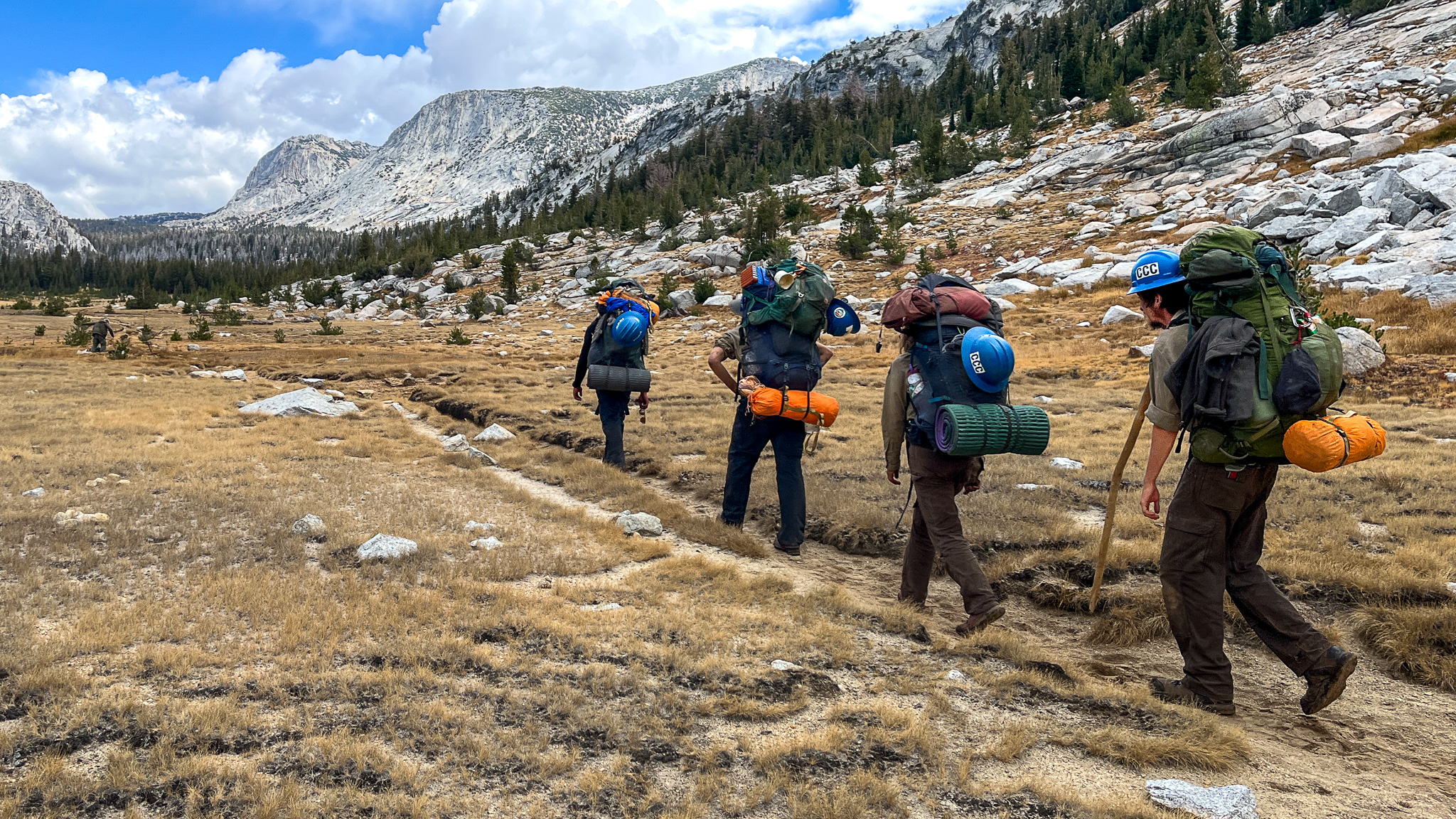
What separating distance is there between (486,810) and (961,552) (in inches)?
142

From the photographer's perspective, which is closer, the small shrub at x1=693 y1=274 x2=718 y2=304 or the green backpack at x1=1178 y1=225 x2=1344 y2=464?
the green backpack at x1=1178 y1=225 x2=1344 y2=464

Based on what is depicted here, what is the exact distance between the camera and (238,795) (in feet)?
9.62

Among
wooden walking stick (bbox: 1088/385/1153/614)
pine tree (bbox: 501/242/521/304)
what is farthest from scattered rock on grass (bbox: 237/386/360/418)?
pine tree (bbox: 501/242/521/304)

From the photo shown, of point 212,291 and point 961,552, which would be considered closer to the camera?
point 961,552

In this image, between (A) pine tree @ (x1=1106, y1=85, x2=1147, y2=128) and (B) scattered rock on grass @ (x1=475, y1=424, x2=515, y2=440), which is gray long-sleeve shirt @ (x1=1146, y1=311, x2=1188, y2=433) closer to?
(B) scattered rock on grass @ (x1=475, y1=424, x2=515, y2=440)

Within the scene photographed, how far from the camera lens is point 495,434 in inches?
504

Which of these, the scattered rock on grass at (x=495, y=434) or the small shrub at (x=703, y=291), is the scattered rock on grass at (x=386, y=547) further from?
the small shrub at (x=703, y=291)

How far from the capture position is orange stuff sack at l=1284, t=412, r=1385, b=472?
3557mm

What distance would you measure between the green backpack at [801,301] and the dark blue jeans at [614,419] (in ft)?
13.2

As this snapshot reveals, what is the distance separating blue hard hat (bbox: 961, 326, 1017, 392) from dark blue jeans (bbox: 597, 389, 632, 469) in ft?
20.1

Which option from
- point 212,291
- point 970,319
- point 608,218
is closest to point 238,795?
point 970,319

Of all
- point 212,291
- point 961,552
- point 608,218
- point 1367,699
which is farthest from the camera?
point 212,291

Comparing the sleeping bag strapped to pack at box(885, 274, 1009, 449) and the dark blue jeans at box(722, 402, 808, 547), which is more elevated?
the sleeping bag strapped to pack at box(885, 274, 1009, 449)

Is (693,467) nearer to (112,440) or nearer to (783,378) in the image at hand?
(783,378)
